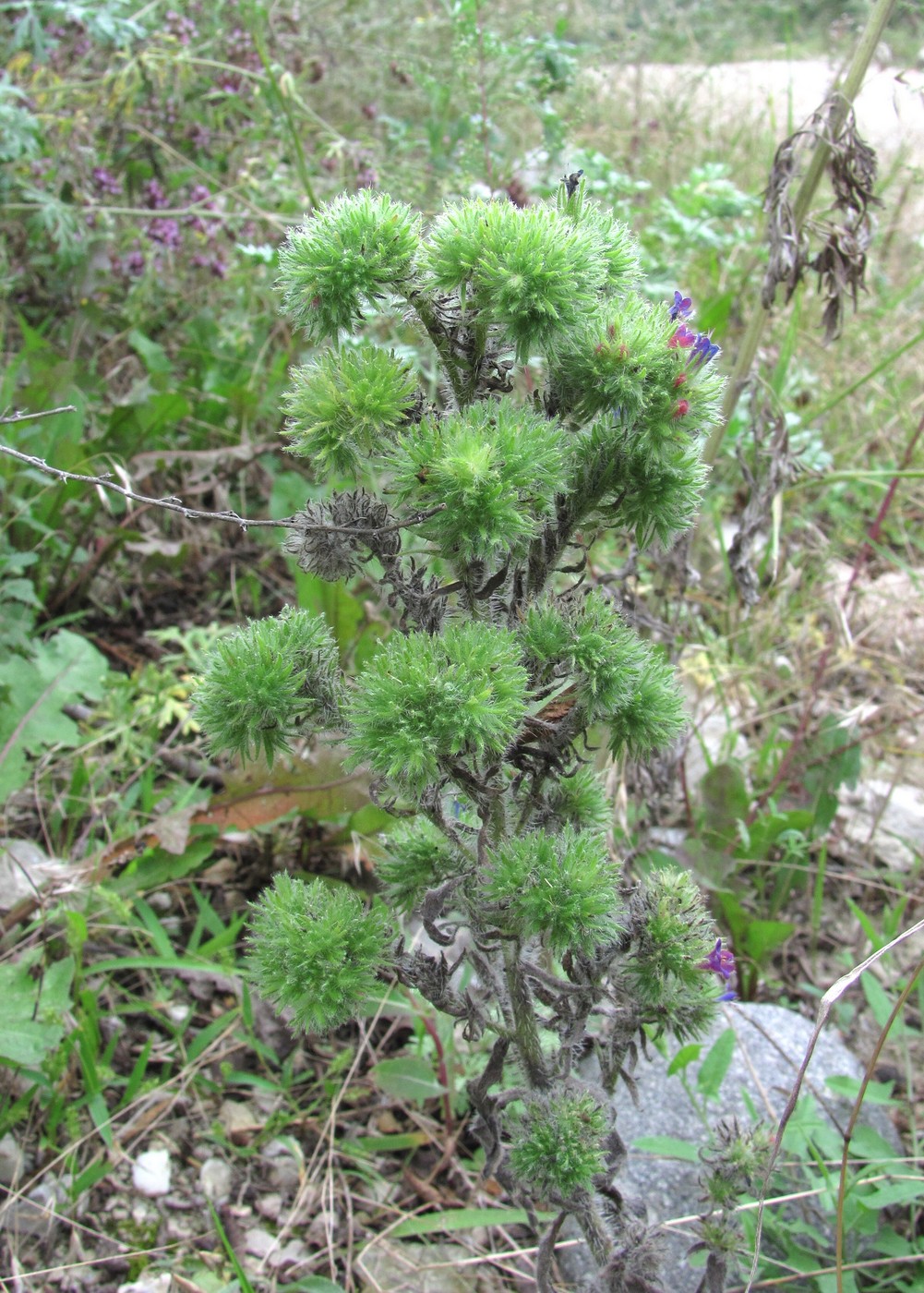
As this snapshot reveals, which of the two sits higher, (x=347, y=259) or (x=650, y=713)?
(x=347, y=259)

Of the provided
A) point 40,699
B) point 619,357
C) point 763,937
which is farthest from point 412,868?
point 40,699

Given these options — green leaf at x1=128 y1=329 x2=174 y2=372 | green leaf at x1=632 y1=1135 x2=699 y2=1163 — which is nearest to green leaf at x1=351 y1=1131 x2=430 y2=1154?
green leaf at x1=632 y1=1135 x2=699 y2=1163

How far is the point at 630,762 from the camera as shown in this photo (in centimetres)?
269

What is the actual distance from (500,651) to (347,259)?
1.73 feet

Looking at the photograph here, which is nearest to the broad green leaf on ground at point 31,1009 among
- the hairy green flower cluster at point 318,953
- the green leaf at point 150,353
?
the hairy green flower cluster at point 318,953

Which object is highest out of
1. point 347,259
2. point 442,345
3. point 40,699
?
point 347,259

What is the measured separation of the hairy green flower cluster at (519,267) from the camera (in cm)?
122

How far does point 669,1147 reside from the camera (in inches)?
79.4

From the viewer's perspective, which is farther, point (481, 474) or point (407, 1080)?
point (407, 1080)

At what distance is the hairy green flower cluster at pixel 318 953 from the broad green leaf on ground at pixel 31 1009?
784mm

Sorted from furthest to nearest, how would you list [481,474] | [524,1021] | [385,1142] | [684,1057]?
[385,1142] < [684,1057] < [524,1021] < [481,474]

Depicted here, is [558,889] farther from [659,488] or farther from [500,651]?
[659,488]

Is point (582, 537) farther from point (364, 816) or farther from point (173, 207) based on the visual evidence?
point (173, 207)

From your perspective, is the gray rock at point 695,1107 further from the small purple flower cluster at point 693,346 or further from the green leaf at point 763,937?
the small purple flower cluster at point 693,346
